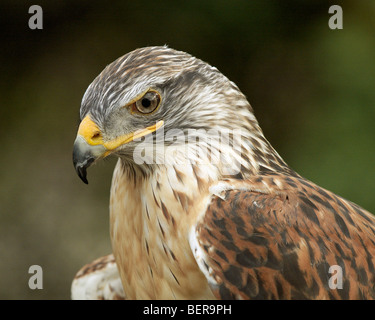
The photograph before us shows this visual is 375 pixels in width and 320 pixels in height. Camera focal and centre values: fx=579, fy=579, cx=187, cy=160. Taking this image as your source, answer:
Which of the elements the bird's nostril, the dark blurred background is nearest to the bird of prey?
the bird's nostril

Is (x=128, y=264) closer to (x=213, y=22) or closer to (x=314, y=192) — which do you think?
(x=314, y=192)

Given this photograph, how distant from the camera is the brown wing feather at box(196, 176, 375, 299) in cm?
183

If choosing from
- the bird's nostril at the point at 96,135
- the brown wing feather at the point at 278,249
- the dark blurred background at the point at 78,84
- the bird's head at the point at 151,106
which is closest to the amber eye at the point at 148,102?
the bird's head at the point at 151,106

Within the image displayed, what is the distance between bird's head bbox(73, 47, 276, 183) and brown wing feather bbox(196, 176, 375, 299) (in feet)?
1.02

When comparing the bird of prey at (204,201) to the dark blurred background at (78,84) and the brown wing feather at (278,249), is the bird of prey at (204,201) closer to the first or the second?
the brown wing feather at (278,249)

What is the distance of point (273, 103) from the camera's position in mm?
4945

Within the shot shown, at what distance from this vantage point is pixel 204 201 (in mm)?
1987

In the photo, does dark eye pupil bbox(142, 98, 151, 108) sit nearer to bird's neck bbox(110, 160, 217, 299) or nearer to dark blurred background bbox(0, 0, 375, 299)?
bird's neck bbox(110, 160, 217, 299)

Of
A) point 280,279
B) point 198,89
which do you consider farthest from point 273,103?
point 280,279

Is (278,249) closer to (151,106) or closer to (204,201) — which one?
(204,201)

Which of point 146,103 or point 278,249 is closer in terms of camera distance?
point 278,249

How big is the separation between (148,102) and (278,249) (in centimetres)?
68

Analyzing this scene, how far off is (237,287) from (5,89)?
158 inches

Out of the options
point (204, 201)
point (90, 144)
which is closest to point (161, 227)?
point (204, 201)
